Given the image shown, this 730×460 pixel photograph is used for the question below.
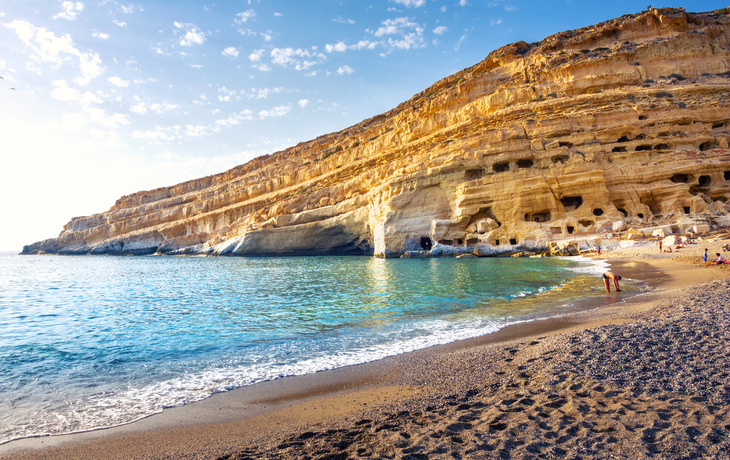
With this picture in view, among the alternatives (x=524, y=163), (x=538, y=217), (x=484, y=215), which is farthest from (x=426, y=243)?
(x=524, y=163)

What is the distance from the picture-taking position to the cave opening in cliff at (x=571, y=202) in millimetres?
26469

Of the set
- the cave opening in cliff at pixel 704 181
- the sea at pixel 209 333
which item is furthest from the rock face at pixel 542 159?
the sea at pixel 209 333

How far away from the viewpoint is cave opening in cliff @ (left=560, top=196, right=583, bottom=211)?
86.8 feet

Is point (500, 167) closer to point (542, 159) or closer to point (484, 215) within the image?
point (542, 159)

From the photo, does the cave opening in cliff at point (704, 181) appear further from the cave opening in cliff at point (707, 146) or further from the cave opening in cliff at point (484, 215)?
the cave opening in cliff at point (484, 215)

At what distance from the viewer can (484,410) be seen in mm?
3258

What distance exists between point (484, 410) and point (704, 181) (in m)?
31.6

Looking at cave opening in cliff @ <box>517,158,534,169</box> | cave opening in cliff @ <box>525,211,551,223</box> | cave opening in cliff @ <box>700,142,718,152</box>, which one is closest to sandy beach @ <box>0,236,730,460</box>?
cave opening in cliff @ <box>525,211,551,223</box>

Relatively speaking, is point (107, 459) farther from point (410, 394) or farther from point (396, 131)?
point (396, 131)

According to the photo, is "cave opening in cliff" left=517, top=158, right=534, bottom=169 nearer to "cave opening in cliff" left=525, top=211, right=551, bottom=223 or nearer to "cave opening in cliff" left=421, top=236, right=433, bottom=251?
"cave opening in cliff" left=525, top=211, right=551, bottom=223

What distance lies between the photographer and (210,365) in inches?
215

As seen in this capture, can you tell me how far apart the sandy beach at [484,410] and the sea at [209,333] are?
563 mm

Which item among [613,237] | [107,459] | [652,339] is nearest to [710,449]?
[652,339]

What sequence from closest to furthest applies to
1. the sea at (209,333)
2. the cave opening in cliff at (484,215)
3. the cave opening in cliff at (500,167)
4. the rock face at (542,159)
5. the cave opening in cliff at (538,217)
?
the sea at (209,333), the rock face at (542,159), the cave opening in cliff at (538,217), the cave opening in cliff at (484,215), the cave opening in cliff at (500,167)
